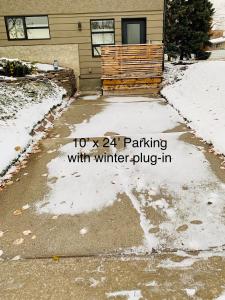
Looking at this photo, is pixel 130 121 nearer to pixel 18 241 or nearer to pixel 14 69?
pixel 14 69

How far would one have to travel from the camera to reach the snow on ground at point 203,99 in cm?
594

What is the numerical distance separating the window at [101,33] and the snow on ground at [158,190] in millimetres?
8548

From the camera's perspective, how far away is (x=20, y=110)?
7094 mm

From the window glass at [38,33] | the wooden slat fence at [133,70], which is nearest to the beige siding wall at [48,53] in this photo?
the window glass at [38,33]

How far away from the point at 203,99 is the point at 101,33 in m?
7.08

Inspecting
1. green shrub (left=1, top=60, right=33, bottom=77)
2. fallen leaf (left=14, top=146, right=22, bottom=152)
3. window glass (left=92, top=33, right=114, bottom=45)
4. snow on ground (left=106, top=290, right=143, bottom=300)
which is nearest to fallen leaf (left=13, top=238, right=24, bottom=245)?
snow on ground (left=106, top=290, right=143, bottom=300)

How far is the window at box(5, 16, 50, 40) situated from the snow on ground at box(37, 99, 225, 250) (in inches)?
363

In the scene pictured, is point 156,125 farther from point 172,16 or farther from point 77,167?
point 172,16

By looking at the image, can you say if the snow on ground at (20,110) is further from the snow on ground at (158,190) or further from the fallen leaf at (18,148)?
the snow on ground at (158,190)

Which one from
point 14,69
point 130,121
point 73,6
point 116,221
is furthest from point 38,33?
point 116,221

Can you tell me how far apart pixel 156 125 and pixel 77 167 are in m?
2.75

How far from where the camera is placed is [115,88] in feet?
38.5

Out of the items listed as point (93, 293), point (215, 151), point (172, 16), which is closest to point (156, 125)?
point (215, 151)

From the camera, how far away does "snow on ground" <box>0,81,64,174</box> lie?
539 centimetres
